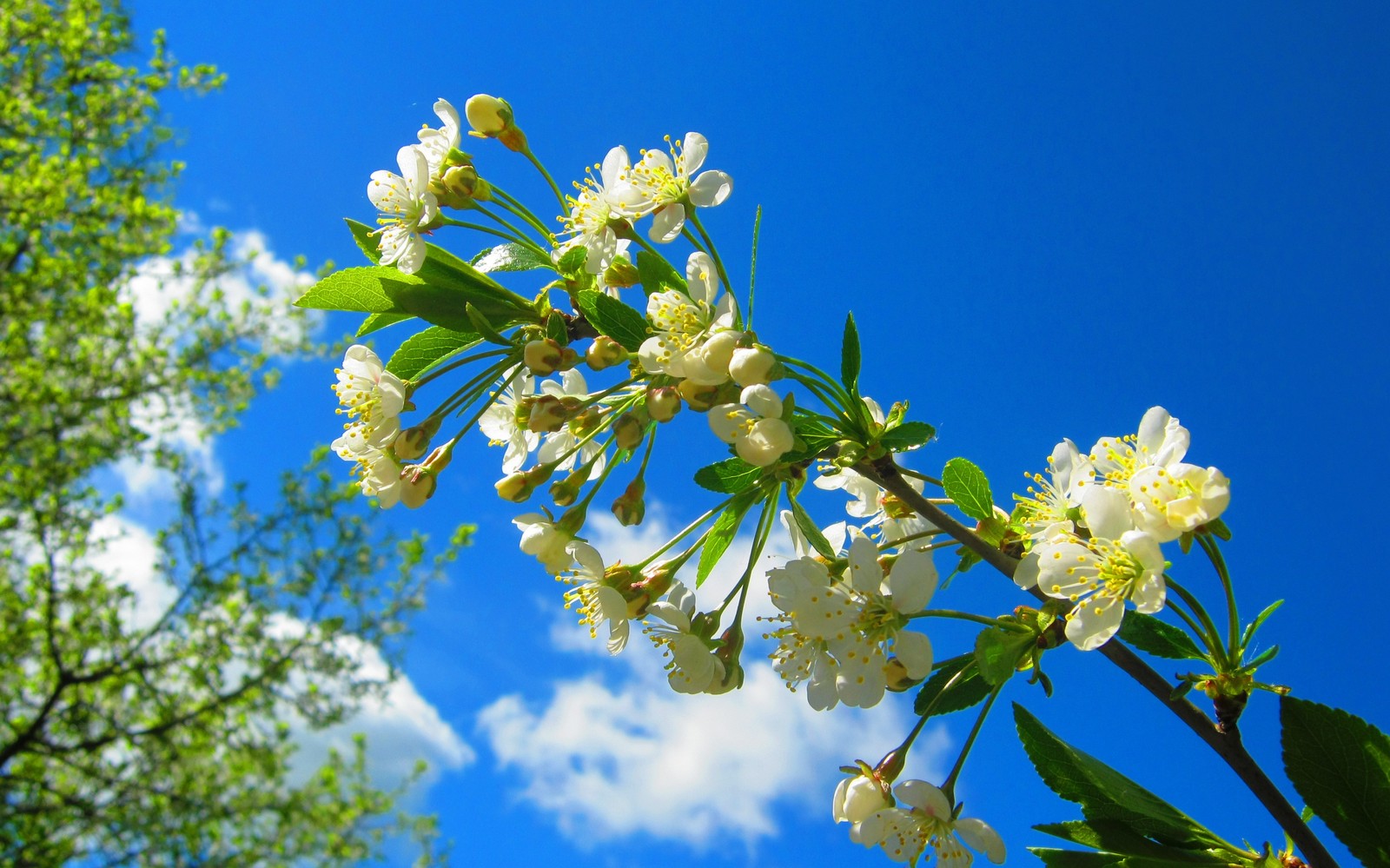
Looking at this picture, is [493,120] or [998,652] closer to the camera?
[998,652]

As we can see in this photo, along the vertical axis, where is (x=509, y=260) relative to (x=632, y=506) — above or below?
above

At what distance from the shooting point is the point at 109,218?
8500 mm

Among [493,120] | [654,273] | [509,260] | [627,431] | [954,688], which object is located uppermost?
[493,120]

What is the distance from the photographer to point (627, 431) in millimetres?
1444

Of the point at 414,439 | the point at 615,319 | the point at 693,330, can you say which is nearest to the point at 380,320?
the point at 414,439

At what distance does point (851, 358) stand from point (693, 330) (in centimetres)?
24

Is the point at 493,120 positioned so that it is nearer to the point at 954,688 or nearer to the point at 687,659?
the point at 687,659

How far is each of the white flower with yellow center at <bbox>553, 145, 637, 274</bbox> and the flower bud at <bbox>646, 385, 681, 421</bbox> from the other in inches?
11.1

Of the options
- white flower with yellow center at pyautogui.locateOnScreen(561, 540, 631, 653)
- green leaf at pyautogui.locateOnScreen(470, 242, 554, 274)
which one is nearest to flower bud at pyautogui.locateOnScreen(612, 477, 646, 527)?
white flower with yellow center at pyautogui.locateOnScreen(561, 540, 631, 653)

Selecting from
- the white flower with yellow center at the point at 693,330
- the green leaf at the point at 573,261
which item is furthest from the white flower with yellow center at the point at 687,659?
the green leaf at the point at 573,261

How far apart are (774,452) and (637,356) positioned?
0.30 m

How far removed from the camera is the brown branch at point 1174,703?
1178 mm

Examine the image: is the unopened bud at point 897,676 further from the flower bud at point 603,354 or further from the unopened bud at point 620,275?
the unopened bud at point 620,275

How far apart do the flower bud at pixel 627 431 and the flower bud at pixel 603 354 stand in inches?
4.4
